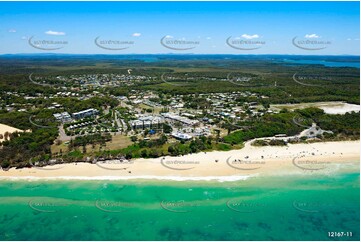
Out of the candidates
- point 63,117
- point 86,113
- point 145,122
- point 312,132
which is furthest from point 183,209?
point 86,113

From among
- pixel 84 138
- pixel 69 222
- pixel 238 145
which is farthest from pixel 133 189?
pixel 238 145

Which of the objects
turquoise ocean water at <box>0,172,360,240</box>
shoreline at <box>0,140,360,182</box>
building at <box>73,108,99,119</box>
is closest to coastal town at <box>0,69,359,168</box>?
building at <box>73,108,99,119</box>

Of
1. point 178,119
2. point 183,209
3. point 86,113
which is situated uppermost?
point 86,113

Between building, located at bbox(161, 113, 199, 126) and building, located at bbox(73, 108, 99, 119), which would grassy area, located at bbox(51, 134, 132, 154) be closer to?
building, located at bbox(161, 113, 199, 126)

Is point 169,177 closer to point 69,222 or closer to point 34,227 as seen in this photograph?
point 69,222

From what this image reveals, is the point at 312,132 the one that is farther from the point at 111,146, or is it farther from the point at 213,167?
the point at 111,146

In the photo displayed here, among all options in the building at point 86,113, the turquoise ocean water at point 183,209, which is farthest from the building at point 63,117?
the turquoise ocean water at point 183,209

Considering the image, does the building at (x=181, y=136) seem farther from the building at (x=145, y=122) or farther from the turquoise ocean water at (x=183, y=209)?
the turquoise ocean water at (x=183, y=209)
